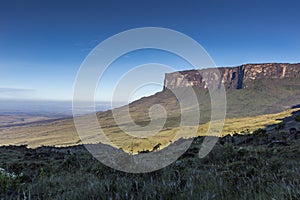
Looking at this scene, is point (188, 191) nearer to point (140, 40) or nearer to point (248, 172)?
point (248, 172)

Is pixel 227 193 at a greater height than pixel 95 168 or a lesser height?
greater

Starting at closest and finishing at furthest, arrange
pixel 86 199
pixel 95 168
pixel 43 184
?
pixel 86 199
pixel 43 184
pixel 95 168

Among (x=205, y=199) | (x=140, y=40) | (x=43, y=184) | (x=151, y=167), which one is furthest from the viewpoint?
(x=140, y=40)

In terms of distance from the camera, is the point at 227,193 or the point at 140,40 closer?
the point at 227,193

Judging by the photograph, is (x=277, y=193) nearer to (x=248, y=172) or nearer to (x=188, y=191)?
(x=188, y=191)

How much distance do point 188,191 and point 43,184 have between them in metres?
3.44

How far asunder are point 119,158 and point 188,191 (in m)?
5.30

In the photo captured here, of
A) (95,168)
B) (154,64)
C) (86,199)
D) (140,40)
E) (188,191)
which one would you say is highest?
(140,40)

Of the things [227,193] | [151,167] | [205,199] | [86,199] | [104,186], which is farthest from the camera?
[151,167]

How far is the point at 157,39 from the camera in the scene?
32.6ft

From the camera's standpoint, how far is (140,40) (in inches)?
374

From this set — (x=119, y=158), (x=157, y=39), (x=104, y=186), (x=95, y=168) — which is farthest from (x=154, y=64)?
(x=104, y=186)

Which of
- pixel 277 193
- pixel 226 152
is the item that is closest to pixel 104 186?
pixel 277 193

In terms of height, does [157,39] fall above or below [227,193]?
above
